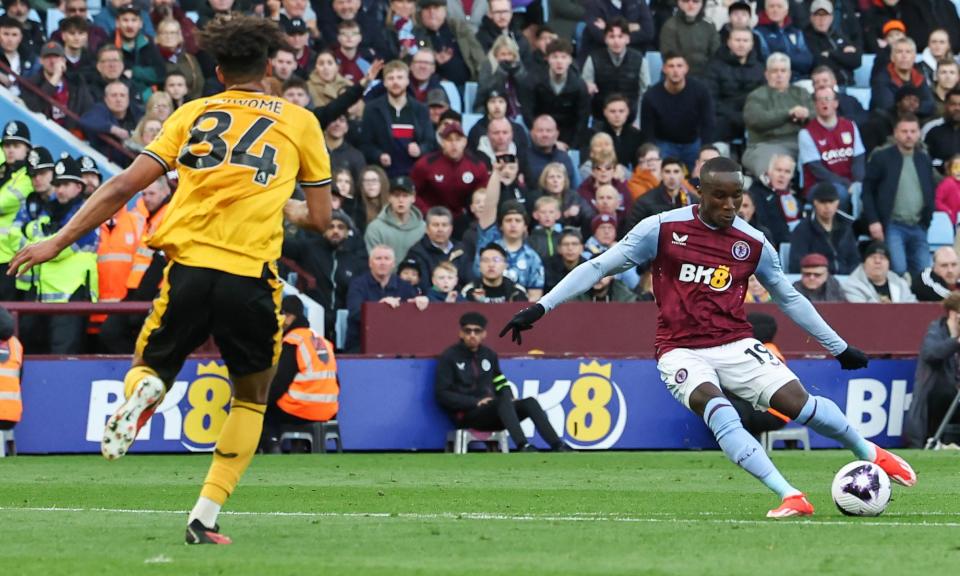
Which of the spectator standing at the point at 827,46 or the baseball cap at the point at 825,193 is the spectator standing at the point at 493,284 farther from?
the spectator standing at the point at 827,46

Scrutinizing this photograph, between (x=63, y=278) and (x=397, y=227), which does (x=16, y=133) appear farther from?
(x=397, y=227)

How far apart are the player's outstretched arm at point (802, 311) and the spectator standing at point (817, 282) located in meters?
9.63

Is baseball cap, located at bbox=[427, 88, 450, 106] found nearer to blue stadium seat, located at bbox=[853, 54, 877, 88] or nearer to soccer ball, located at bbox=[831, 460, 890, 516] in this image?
blue stadium seat, located at bbox=[853, 54, 877, 88]

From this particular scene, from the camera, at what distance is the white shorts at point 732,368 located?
10258mm

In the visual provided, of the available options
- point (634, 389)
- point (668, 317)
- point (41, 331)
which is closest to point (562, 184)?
point (634, 389)

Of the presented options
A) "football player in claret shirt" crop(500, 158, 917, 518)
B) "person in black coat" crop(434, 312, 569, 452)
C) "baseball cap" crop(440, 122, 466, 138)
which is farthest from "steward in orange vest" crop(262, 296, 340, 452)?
"football player in claret shirt" crop(500, 158, 917, 518)

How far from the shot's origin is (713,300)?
1034cm

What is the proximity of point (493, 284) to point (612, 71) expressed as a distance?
4.71 meters

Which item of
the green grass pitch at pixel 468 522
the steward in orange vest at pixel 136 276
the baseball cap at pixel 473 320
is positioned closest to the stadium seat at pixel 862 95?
the baseball cap at pixel 473 320

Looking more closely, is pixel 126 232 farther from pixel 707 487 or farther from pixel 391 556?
pixel 391 556

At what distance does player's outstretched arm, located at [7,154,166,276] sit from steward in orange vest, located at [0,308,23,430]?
9860mm

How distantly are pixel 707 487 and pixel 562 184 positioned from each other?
28.5ft

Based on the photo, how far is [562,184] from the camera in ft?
69.5

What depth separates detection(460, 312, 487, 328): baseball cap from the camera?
1853cm
